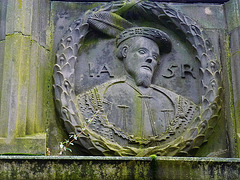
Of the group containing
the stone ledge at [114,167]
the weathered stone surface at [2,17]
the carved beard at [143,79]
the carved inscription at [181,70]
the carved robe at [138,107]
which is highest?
the weathered stone surface at [2,17]

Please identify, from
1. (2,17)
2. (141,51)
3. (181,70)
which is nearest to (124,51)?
(141,51)

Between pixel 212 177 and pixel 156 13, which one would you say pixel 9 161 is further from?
pixel 156 13

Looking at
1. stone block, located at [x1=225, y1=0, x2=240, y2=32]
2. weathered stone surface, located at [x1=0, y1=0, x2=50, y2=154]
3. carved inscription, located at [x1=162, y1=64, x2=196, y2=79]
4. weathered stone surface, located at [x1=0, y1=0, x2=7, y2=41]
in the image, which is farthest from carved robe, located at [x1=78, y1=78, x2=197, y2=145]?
stone block, located at [x1=225, y1=0, x2=240, y2=32]

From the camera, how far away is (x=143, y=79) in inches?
306

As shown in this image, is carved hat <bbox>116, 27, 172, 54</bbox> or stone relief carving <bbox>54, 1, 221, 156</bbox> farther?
carved hat <bbox>116, 27, 172, 54</bbox>

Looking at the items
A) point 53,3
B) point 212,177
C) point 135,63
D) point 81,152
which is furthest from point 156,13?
point 212,177

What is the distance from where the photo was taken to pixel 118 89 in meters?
7.76

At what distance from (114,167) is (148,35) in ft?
7.77

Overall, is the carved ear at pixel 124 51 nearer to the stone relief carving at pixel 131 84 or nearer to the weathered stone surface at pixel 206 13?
the stone relief carving at pixel 131 84

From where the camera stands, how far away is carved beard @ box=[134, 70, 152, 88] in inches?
306

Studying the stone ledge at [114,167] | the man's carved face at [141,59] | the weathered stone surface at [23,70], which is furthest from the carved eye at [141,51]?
the stone ledge at [114,167]

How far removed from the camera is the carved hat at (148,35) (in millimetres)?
8078

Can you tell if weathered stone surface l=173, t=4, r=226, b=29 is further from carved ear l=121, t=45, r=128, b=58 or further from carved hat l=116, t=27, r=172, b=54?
carved ear l=121, t=45, r=128, b=58

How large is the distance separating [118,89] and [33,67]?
42.9 inches
